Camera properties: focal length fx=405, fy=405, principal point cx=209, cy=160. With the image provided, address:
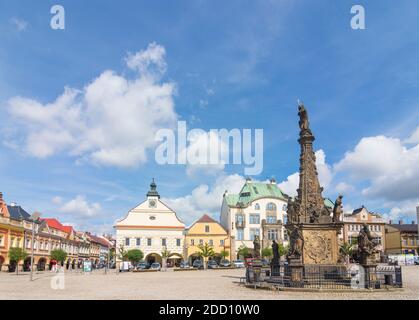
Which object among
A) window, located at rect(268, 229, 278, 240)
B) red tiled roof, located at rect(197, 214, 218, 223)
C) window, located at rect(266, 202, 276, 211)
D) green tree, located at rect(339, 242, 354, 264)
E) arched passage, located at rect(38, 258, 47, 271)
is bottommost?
arched passage, located at rect(38, 258, 47, 271)

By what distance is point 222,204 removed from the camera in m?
77.0

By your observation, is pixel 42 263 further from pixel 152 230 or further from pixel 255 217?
pixel 255 217

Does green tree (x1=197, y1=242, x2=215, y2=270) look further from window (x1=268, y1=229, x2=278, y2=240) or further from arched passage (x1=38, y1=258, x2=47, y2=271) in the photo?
arched passage (x1=38, y1=258, x2=47, y2=271)

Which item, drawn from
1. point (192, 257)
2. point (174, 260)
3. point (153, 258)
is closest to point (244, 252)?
point (192, 257)

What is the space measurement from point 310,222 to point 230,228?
4817 centimetres

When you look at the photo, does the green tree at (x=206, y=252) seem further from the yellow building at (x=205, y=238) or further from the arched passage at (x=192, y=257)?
the arched passage at (x=192, y=257)

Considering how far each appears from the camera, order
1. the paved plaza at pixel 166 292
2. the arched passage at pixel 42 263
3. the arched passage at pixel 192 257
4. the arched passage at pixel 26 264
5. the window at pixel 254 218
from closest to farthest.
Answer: the paved plaza at pixel 166 292
the arched passage at pixel 26 264
the arched passage at pixel 42 263
the arched passage at pixel 192 257
the window at pixel 254 218

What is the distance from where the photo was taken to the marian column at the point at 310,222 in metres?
20.1

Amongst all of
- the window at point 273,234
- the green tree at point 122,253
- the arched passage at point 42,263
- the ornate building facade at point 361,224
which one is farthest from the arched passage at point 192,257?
the ornate building facade at point 361,224

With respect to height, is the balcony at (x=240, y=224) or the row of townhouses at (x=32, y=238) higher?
the balcony at (x=240, y=224)

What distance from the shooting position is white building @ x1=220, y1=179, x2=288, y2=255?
67.6 metres

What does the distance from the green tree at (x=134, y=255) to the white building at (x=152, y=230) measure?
320 centimetres

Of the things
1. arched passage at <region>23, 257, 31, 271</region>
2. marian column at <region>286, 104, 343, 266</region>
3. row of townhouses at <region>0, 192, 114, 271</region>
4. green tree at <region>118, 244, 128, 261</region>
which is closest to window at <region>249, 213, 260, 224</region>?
green tree at <region>118, 244, 128, 261</region>

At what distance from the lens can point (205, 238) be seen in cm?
6706
